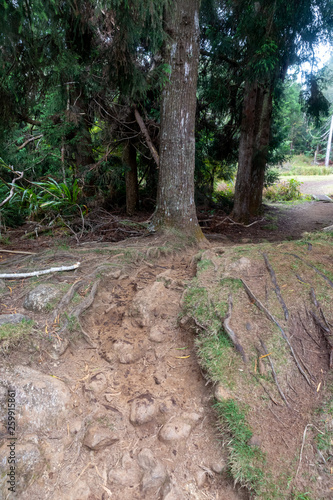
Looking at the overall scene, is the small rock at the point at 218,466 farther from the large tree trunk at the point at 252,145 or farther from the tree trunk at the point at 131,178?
the large tree trunk at the point at 252,145

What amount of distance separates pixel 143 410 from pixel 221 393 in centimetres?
69

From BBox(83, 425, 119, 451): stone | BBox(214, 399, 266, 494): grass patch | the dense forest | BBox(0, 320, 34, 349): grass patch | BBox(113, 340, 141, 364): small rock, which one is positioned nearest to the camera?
BBox(214, 399, 266, 494): grass patch

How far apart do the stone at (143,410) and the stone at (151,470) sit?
221 millimetres

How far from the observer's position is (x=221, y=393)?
2.54 metres

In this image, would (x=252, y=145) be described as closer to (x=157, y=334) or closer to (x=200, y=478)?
(x=157, y=334)

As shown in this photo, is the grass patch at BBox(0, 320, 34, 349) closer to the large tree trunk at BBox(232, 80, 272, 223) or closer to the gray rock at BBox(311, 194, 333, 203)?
the large tree trunk at BBox(232, 80, 272, 223)

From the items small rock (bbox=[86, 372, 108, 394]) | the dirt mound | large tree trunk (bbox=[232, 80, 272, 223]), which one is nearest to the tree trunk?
large tree trunk (bbox=[232, 80, 272, 223])

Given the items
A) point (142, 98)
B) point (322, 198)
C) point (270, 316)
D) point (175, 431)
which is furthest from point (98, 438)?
point (322, 198)

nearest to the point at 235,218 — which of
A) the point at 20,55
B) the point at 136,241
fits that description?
the point at 136,241

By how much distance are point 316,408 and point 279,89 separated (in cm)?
930

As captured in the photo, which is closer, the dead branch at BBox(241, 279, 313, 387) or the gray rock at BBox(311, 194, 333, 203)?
the dead branch at BBox(241, 279, 313, 387)

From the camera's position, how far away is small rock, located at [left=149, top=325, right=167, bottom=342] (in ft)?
10.6

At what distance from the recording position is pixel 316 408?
2.48 meters

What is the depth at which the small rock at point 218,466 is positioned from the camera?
226 cm
